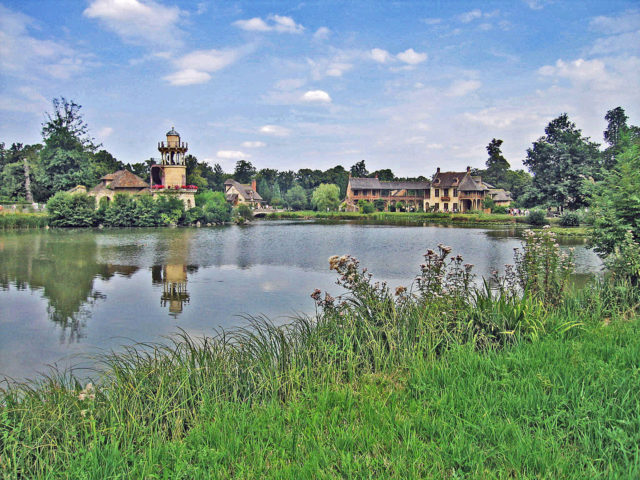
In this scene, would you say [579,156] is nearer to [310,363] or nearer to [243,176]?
[310,363]

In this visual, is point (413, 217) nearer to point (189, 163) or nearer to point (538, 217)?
point (538, 217)

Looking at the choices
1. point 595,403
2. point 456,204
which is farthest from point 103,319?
point 456,204

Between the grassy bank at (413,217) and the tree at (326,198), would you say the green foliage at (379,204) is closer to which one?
the tree at (326,198)

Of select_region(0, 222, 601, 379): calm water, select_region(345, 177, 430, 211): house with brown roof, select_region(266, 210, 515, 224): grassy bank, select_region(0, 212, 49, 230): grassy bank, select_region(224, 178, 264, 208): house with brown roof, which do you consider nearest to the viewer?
select_region(0, 222, 601, 379): calm water

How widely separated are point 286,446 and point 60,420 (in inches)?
86.0

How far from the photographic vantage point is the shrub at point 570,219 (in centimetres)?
3808

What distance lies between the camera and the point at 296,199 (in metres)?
93.3

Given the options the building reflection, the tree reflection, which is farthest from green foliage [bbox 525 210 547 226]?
the tree reflection

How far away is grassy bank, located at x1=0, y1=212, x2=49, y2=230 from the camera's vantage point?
124 feet

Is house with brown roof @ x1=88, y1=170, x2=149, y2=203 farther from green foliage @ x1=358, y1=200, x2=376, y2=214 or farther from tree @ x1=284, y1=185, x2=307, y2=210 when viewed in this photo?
tree @ x1=284, y1=185, x2=307, y2=210

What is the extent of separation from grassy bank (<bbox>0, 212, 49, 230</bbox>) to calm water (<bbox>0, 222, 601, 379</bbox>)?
15.8 metres

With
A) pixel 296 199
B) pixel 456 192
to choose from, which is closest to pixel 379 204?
pixel 456 192

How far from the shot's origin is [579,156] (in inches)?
1690

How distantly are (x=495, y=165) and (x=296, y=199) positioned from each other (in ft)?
155
